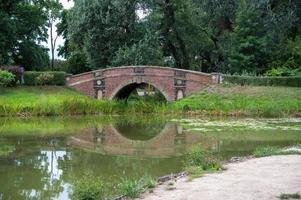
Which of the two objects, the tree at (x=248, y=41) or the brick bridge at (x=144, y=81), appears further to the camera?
the tree at (x=248, y=41)

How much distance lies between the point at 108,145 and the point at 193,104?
15182 mm

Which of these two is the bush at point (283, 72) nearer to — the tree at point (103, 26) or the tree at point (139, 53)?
the tree at point (139, 53)

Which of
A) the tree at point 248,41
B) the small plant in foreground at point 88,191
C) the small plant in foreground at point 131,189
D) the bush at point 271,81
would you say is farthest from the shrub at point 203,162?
the tree at point 248,41

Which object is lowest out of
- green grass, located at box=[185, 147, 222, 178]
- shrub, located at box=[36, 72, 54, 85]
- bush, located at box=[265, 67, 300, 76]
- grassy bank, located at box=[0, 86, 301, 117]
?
green grass, located at box=[185, 147, 222, 178]

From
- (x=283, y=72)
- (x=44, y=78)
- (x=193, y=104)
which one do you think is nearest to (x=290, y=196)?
(x=193, y=104)

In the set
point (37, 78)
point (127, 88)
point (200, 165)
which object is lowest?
point (200, 165)

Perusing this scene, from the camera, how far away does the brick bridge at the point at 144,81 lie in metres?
38.2

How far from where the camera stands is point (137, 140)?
22.5 m

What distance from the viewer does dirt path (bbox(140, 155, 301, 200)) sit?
378 inches

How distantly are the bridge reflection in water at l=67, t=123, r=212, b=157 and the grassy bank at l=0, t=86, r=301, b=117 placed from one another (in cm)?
614

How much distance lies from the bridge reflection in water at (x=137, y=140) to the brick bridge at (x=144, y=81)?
33.7ft

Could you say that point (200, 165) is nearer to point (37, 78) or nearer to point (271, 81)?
point (271, 81)

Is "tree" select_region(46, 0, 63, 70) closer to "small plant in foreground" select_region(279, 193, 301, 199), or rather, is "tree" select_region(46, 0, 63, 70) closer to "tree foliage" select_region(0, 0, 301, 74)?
"tree foliage" select_region(0, 0, 301, 74)

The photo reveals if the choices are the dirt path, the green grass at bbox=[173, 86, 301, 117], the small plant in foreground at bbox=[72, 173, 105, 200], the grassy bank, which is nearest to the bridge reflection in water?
the dirt path
